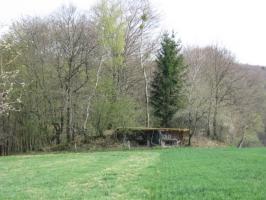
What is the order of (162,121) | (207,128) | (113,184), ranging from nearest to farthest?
(113,184)
(162,121)
(207,128)

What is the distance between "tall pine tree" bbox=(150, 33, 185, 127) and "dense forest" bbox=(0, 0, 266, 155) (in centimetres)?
11

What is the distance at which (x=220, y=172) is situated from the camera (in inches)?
682

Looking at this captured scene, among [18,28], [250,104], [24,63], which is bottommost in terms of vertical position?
[250,104]

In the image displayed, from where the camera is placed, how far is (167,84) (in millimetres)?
47156

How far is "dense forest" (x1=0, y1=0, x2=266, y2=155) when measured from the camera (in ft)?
149

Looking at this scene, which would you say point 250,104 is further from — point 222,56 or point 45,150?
point 45,150

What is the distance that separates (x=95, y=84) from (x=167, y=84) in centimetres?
787

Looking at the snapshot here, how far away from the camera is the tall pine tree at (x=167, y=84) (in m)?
47.2

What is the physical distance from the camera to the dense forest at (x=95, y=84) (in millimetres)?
45500

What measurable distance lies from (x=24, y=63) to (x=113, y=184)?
32292mm

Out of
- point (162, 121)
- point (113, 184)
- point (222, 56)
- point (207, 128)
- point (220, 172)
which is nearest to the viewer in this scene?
point (113, 184)

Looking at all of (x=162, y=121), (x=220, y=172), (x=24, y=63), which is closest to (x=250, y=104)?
(x=162, y=121)

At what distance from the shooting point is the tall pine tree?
47188mm

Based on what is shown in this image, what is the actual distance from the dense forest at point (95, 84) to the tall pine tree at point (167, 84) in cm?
11
